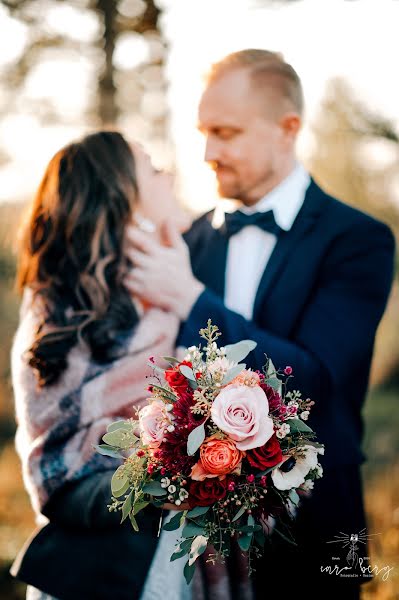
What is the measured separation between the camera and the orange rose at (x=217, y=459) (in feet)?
5.82

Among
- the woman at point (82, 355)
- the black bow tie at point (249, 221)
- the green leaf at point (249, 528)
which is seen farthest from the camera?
the black bow tie at point (249, 221)

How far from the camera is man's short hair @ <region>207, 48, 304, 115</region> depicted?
3129 millimetres

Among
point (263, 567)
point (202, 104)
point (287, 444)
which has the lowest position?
point (263, 567)

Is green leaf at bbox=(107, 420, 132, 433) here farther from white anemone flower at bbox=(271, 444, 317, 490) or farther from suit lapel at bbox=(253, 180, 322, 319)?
suit lapel at bbox=(253, 180, 322, 319)

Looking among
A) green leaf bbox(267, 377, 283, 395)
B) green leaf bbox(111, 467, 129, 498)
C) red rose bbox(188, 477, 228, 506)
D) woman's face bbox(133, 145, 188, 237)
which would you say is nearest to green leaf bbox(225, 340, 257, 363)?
green leaf bbox(267, 377, 283, 395)

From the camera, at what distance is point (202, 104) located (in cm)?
313

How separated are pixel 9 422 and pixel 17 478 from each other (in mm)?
1965

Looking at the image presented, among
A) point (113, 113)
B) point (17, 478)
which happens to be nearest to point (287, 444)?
point (113, 113)

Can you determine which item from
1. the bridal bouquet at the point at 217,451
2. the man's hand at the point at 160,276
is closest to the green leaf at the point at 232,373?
the bridal bouquet at the point at 217,451

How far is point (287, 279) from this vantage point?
2775mm

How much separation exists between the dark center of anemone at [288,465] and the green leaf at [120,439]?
0.42 m

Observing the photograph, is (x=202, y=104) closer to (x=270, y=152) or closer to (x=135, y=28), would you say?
(x=270, y=152)

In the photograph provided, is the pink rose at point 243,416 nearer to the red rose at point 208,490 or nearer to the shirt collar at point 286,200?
the red rose at point 208,490

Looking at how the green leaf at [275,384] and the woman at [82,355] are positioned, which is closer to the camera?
the green leaf at [275,384]
